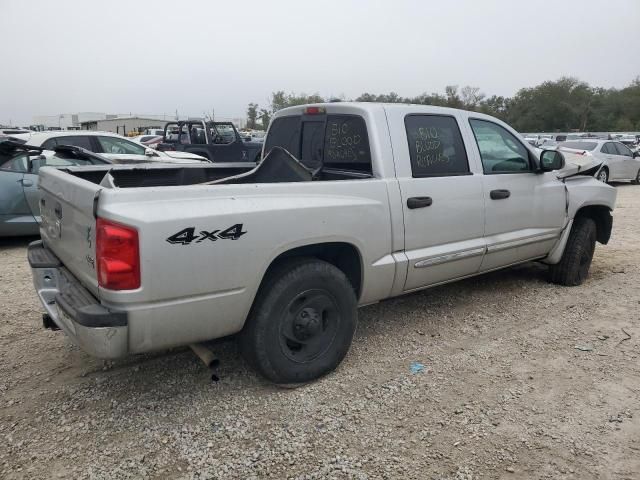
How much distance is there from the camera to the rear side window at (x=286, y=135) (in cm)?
439

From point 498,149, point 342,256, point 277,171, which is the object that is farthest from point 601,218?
point 277,171

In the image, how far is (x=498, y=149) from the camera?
451 cm

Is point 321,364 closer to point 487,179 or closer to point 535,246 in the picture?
point 487,179

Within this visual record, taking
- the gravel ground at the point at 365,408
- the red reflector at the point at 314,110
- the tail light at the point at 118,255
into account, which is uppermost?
the red reflector at the point at 314,110

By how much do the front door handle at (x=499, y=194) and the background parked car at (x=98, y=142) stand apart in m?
5.16

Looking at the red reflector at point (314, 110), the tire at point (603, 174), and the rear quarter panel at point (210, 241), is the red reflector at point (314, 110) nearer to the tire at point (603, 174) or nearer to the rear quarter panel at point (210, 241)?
the rear quarter panel at point (210, 241)

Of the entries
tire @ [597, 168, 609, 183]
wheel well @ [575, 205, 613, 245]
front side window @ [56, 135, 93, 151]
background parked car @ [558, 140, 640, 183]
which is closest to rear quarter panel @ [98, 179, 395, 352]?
wheel well @ [575, 205, 613, 245]

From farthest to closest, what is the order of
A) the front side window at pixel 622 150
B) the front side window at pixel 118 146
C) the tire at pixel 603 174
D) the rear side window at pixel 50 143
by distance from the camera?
the front side window at pixel 622 150 < the tire at pixel 603 174 < the front side window at pixel 118 146 < the rear side window at pixel 50 143

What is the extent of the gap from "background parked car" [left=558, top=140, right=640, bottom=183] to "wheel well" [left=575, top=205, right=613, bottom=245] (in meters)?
10.7

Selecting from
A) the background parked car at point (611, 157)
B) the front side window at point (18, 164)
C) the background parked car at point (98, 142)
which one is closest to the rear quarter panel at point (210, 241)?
the background parked car at point (98, 142)

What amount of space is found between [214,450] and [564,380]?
2.32 metres

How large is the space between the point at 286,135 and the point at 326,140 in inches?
21.5

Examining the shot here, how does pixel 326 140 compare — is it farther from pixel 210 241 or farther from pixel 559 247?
pixel 559 247

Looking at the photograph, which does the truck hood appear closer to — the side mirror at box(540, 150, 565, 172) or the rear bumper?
the side mirror at box(540, 150, 565, 172)
